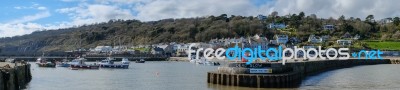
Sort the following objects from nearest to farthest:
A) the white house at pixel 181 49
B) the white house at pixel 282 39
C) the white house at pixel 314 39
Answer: the white house at pixel 314 39 → the white house at pixel 282 39 → the white house at pixel 181 49

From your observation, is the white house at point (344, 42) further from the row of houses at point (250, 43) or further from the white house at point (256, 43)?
the white house at point (256, 43)

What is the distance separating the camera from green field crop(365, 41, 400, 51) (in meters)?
128

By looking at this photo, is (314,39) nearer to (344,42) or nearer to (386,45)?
(344,42)

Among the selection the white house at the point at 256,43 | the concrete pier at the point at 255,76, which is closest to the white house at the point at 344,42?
the white house at the point at 256,43

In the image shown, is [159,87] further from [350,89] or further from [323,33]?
[323,33]

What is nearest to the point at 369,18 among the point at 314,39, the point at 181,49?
the point at 314,39

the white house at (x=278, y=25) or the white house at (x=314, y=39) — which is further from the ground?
the white house at (x=278, y=25)

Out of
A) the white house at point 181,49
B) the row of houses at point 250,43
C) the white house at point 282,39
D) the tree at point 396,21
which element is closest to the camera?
the row of houses at point 250,43

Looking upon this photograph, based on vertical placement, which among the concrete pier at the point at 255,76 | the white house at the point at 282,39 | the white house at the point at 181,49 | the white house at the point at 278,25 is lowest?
the concrete pier at the point at 255,76

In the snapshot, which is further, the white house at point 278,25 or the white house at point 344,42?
the white house at point 278,25

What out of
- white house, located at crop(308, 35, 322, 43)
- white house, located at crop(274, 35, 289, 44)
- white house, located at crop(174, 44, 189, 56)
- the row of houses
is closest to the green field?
the row of houses

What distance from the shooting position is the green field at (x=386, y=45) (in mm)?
128500

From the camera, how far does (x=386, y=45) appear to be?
132m

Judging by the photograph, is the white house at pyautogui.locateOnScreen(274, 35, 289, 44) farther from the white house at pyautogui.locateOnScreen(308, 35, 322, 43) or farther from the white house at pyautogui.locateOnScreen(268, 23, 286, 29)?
the white house at pyautogui.locateOnScreen(268, 23, 286, 29)
